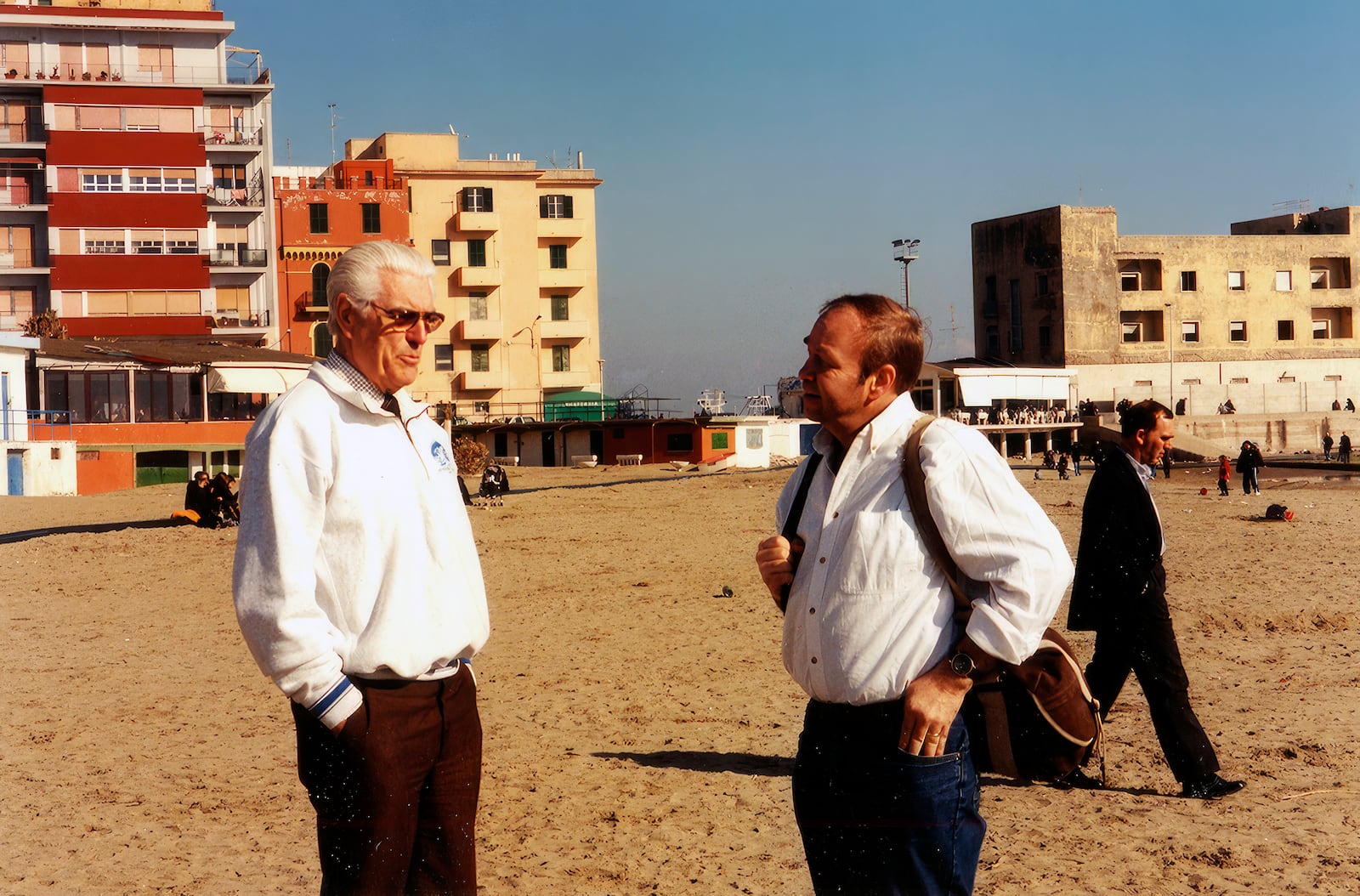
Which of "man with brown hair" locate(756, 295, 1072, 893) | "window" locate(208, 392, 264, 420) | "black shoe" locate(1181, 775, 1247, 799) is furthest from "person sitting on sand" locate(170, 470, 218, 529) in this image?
"window" locate(208, 392, 264, 420)

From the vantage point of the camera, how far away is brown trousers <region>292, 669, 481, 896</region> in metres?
2.91

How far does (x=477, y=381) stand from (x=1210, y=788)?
57840mm

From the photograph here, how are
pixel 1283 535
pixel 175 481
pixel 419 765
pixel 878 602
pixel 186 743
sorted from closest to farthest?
pixel 878 602, pixel 419 765, pixel 186 743, pixel 1283 535, pixel 175 481

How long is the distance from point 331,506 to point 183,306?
173 ft

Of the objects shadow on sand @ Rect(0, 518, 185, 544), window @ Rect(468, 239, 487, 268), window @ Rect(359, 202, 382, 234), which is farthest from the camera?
window @ Rect(468, 239, 487, 268)

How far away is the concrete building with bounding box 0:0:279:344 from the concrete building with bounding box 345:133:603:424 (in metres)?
10.9

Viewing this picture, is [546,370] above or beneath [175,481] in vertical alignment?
above

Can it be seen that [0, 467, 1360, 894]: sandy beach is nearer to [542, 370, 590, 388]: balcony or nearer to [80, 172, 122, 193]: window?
[80, 172, 122, 193]: window

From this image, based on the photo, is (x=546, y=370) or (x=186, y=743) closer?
(x=186, y=743)

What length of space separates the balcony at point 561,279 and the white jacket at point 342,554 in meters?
61.4

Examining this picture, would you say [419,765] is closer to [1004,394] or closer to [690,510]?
[690,510]

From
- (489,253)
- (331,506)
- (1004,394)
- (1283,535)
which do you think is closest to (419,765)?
(331,506)

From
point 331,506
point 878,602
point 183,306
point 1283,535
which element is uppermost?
point 183,306

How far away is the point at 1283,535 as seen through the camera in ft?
61.9
